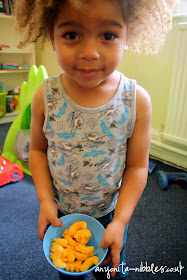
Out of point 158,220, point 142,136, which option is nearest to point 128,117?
point 142,136

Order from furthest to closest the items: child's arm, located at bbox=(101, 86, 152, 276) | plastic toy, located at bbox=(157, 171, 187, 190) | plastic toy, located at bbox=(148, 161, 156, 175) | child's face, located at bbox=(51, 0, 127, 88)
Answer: plastic toy, located at bbox=(148, 161, 156, 175), plastic toy, located at bbox=(157, 171, 187, 190), child's arm, located at bbox=(101, 86, 152, 276), child's face, located at bbox=(51, 0, 127, 88)

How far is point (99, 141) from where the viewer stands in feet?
1.79

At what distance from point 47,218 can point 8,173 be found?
100cm

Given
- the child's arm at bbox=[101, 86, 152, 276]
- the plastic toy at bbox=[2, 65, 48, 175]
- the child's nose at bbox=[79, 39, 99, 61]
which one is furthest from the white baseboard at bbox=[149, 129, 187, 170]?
the child's nose at bbox=[79, 39, 99, 61]

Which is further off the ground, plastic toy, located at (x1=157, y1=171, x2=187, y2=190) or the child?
the child

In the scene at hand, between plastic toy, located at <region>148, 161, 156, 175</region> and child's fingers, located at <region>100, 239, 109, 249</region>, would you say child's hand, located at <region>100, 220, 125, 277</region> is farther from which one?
plastic toy, located at <region>148, 161, 156, 175</region>

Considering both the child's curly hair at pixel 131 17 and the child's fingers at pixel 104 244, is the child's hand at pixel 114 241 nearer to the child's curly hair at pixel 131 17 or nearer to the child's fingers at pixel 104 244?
the child's fingers at pixel 104 244

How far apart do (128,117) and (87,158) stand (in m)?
0.14

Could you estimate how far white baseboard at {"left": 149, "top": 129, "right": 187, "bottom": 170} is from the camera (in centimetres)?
164

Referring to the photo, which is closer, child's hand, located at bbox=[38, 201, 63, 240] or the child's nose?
the child's nose

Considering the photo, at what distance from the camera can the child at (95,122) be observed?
448 millimetres

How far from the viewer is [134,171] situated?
583 mm

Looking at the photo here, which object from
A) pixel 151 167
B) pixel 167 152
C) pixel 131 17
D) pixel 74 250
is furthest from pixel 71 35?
pixel 167 152

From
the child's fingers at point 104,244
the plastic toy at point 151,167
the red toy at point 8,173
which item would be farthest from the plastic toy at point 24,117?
the child's fingers at point 104,244
